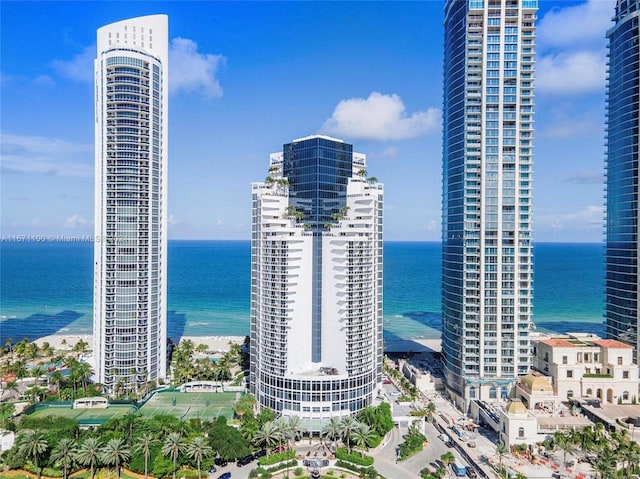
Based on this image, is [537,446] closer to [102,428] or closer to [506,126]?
[506,126]

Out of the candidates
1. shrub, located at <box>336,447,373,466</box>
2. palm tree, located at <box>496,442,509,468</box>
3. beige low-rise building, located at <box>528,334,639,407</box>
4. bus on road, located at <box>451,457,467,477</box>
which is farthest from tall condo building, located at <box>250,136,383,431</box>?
beige low-rise building, located at <box>528,334,639,407</box>

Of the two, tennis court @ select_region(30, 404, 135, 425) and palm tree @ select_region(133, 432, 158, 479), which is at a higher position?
palm tree @ select_region(133, 432, 158, 479)

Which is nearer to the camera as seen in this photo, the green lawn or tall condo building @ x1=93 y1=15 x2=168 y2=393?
the green lawn

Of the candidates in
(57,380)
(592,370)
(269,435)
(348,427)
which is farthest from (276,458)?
(592,370)

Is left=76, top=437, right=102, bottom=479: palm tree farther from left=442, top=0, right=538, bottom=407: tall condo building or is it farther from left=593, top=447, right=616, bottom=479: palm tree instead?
left=593, top=447, right=616, bottom=479: palm tree

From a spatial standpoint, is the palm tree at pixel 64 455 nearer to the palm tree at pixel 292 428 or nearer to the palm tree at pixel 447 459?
the palm tree at pixel 292 428
